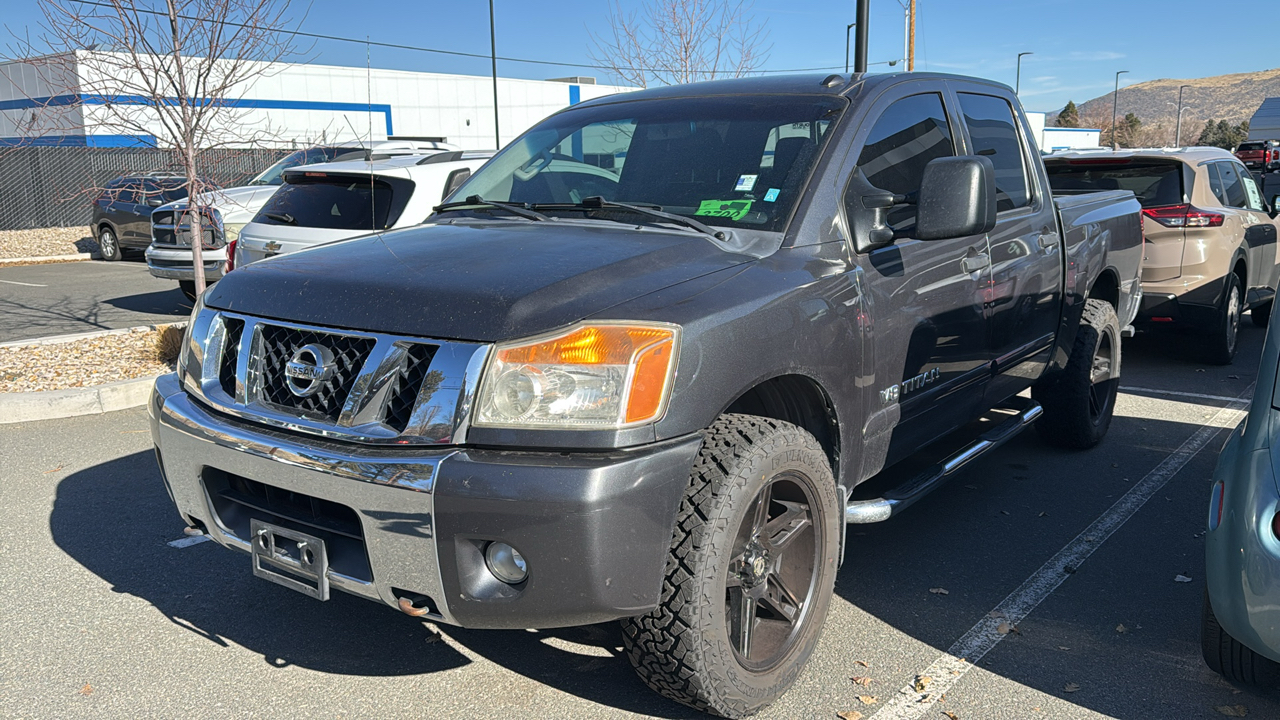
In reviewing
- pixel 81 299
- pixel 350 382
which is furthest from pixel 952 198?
pixel 81 299

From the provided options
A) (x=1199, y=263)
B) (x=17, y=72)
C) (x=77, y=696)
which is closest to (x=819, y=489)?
(x=77, y=696)

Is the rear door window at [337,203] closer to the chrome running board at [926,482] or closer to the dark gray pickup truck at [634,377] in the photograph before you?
the dark gray pickup truck at [634,377]

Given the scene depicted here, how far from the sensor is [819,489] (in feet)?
10.3

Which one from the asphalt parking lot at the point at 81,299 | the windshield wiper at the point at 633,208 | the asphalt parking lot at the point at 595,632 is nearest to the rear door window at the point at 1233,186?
the asphalt parking lot at the point at 595,632

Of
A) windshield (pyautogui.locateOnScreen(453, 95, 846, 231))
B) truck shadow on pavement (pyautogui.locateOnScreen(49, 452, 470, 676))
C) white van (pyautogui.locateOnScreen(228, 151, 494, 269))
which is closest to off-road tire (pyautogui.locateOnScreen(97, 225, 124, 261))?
white van (pyautogui.locateOnScreen(228, 151, 494, 269))

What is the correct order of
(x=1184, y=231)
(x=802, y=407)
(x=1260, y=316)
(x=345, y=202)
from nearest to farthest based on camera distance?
(x=802, y=407), (x=345, y=202), (x=1184, y=231), (x=1260, y=316)

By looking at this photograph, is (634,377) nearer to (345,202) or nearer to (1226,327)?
(345,202)

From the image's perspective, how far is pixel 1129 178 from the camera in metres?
8.41

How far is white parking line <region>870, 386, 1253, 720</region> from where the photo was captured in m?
3.14

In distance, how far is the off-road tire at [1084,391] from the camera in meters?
5.46

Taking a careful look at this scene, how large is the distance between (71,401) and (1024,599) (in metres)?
5.93

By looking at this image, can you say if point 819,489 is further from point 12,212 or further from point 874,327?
point 12,212

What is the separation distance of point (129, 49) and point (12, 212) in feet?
55.6

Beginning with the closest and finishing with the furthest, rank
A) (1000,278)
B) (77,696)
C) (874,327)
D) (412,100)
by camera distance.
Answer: (77,696) < (874,327) < (1000,278) < (412,100)
